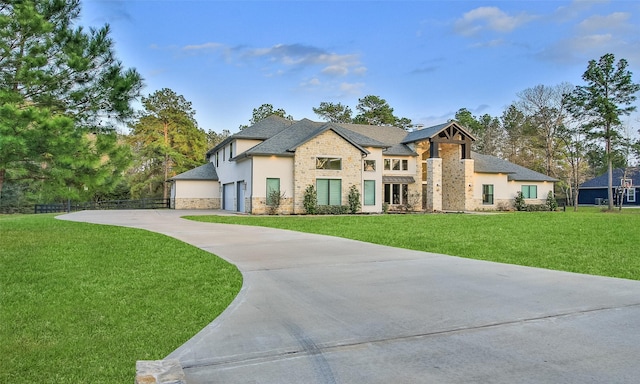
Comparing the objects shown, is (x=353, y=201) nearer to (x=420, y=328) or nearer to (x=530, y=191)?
(x=530, y=191)

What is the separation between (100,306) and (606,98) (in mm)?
40873

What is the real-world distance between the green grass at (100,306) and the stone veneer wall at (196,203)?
21864 millimetres

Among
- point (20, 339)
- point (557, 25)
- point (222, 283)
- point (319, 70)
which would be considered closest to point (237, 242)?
point (222, 283)

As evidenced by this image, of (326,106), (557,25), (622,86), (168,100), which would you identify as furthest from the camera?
(326,106)

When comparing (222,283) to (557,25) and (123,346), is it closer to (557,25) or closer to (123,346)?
(123,346)

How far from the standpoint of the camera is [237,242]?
11.7m

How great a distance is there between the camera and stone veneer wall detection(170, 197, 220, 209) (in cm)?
3209

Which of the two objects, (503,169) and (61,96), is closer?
(61,96)

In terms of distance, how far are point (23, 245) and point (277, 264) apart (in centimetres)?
739

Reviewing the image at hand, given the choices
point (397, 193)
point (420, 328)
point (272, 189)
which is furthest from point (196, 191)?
point (420, 328)

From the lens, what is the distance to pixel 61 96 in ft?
39.2

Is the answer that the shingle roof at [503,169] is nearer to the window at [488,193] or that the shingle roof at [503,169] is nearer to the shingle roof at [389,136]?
the window at [488,193]

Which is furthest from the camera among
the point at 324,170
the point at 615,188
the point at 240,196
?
the point at 615,188

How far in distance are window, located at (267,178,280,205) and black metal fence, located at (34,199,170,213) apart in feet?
46.7
